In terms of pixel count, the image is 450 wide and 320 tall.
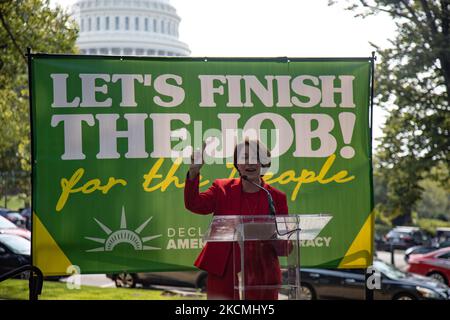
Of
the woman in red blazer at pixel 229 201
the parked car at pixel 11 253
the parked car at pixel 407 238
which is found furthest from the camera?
the parked car at pixel 407 238

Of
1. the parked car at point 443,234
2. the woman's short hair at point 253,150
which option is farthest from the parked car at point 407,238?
the woman's short hair at point 253,150

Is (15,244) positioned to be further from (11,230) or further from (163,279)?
(163,279)

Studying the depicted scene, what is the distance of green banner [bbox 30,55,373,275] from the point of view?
8.36 meters

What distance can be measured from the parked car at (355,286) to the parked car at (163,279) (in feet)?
10.0

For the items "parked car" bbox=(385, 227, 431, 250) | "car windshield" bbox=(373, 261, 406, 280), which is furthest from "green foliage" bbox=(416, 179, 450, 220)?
"car windshield" bbox=(373, 261, 406, 280)

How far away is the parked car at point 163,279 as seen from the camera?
20.6m

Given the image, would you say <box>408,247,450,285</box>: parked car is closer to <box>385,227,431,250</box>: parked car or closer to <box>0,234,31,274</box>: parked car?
<box>0,234,31,274</box>: parked car

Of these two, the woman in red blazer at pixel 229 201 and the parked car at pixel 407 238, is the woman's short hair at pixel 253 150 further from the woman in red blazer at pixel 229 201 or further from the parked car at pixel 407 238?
the parked car at pixel 407 238

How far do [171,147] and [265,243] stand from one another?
236 cm

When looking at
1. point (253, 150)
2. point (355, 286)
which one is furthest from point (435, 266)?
point (253, 150)

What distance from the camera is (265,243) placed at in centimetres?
654

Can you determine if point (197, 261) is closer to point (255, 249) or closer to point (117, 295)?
point (255, 249)

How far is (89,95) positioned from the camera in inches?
331

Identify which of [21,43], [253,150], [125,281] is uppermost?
→ [21,43]
